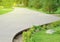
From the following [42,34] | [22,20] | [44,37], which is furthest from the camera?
[22,20]

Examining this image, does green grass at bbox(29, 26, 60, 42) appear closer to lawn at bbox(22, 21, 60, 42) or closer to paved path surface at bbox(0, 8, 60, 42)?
lawn at bbox(22, 21, 60, 42)

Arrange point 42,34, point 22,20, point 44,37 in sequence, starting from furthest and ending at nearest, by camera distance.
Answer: point 22,20
point 42,34
point 44,37

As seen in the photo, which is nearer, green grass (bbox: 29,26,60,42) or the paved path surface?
green grass (bbox: 29,26,60,42)

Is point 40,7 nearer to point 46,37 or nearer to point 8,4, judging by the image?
point 8,4

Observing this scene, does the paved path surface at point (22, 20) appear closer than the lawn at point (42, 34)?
No

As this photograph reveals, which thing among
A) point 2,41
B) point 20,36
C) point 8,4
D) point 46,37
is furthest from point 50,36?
point 8,4

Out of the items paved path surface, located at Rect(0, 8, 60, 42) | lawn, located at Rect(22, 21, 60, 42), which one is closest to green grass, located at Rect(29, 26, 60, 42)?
lawn, located at Rect(22, 21, 60, 42)

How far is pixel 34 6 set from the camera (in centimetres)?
654

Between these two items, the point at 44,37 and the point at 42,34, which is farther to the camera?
the point at 42,34

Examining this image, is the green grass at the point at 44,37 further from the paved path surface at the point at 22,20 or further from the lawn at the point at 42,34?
the paved path surface at the point at 22,20

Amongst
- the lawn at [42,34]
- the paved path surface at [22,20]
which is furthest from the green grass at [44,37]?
the paved path surface at [22,20]

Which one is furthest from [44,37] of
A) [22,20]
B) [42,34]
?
[22,20]

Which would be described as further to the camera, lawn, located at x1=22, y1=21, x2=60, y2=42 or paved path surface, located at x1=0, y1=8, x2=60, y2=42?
paved path surface, located at x1=0, y1=8, x2=60, y2=42

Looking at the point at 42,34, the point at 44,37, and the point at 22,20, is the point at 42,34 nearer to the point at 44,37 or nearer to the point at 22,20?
the point at 44,37
